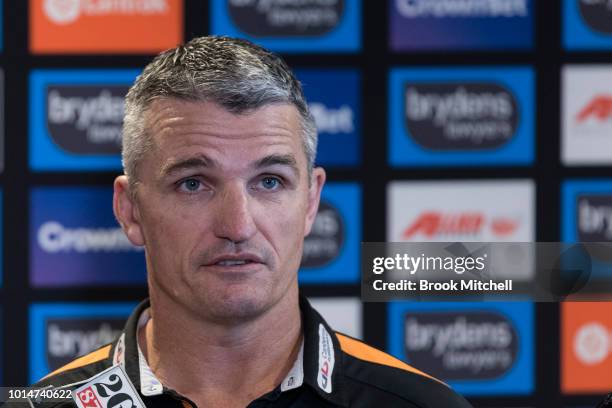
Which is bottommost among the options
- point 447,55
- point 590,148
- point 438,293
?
point 438,293

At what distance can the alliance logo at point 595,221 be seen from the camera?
97.9 inches

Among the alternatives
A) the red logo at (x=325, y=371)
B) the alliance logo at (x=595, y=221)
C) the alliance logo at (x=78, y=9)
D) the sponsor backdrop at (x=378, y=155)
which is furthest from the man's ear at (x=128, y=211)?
the alliance logo at (x=595, y=221)

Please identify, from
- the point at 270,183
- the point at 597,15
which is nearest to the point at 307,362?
the point at 270,183

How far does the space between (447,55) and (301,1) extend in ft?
1.32

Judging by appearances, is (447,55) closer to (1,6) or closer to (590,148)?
(590,148)

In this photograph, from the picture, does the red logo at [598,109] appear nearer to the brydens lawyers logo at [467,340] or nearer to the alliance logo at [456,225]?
the alliance logo at [456,225]

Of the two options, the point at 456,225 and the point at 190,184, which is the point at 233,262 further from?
the point at 456,225

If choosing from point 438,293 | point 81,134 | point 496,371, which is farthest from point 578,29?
point 81,134

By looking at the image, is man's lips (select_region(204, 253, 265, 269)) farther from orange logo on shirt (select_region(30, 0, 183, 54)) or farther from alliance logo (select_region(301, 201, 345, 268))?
orange logo on shirt (select_region(30, 0, 183, 54))

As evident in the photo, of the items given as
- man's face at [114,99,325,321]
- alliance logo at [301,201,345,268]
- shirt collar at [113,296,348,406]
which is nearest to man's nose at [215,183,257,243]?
man's face at [114,99,325,321]

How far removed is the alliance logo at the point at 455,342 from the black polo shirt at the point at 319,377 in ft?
3.23

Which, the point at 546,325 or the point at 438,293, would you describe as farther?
the point at 546,325

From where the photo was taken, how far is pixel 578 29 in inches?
99.0

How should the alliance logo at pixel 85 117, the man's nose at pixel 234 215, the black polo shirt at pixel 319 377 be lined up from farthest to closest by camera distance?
the alliance logo at pixel 85 117 → the black polo shirt at pixel 319 377 → the man's nose at pixel 234 215
